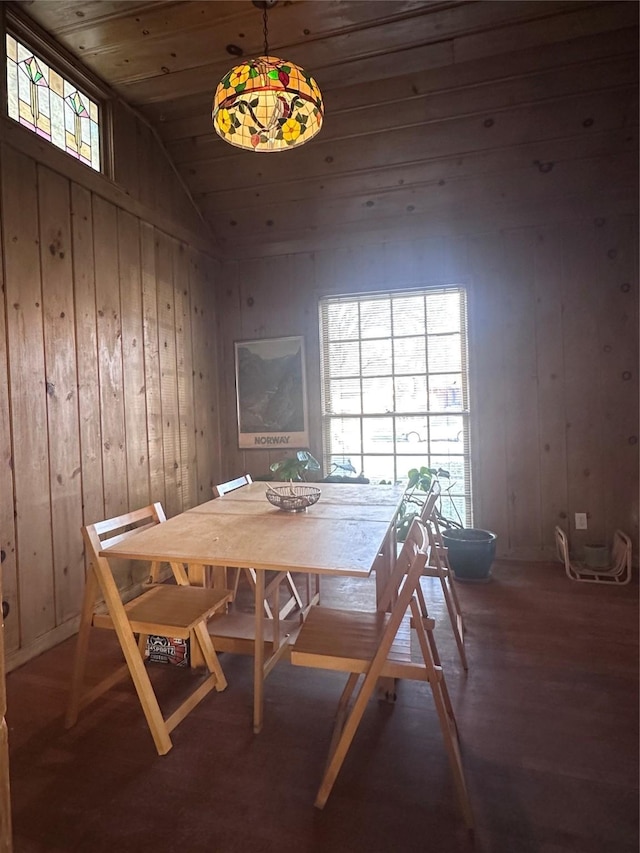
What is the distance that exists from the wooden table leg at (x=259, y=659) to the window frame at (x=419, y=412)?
7.07 feet

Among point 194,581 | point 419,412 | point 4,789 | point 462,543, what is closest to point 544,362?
point 419,412

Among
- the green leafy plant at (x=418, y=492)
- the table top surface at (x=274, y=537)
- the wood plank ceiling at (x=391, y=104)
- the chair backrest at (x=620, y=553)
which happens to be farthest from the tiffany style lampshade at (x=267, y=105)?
the chair backrest at (x=620, y=553)

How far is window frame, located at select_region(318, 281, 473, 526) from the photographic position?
3588 millimetres

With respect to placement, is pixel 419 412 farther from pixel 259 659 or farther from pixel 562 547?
pixel 259 659

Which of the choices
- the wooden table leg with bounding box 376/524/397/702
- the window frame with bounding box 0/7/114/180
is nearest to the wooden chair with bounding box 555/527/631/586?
the wooden table leg with bounding box 376/524/397/702

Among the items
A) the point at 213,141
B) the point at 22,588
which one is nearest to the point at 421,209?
the point at 213,141

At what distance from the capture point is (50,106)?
2.45m

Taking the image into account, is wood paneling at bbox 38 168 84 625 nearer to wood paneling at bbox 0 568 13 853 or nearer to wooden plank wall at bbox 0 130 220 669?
wooden plank wall at bbox 0 130 220 669

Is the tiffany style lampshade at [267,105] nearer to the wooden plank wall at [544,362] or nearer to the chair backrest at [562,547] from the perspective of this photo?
the wooden plank wall at [544,362]

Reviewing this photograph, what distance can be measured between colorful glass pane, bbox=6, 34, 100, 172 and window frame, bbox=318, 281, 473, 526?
6.21 ft

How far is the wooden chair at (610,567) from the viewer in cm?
304

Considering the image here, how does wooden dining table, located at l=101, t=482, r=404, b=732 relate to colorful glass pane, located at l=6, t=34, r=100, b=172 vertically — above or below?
below

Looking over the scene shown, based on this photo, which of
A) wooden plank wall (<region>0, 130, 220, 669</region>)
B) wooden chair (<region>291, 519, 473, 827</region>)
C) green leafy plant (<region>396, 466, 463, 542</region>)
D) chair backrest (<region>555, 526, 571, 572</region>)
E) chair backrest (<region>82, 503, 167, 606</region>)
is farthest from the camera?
green leafy plant (<region>396, 466, 463, 542</region>)

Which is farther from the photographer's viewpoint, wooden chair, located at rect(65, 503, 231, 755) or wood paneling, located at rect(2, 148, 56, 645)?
wood paneling, located at rect(2, 148, 56, 645)
